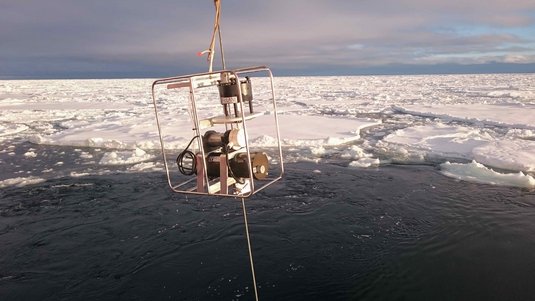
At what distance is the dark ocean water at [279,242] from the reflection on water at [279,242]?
21 millimetres

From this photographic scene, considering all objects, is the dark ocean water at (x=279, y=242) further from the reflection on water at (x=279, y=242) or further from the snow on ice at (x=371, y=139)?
the snow on ice at (x=371, y=139)

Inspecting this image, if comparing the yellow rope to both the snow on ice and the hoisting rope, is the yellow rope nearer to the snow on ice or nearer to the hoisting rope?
the hoisting rope

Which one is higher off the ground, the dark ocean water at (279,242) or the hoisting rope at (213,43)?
the hoisting rope at (213,43)

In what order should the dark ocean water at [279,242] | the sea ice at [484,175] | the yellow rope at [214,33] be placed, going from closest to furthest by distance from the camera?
the yellow rope at [214,33] → the dark ocean water at [279,242] → the sea ice at [484,175]

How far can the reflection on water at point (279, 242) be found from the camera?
5.14 m

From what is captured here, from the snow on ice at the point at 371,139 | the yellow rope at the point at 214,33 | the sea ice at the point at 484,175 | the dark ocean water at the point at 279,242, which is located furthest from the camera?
the snow on ice at the point at 371,139

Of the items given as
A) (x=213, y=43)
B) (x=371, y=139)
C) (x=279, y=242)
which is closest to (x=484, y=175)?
(x=371, y=139)

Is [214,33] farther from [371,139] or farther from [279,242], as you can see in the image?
[371,139]

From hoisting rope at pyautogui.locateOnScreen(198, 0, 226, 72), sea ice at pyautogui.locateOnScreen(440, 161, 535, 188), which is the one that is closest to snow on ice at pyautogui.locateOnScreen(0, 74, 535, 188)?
sea ice at pyautogui.locateOnScreen(440, 161, 535, 188)

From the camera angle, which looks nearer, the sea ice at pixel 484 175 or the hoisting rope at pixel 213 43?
the hoisting rope at pixel 213 43

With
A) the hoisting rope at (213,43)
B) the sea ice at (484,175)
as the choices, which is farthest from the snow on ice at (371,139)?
the hoisting rope at (213,43)

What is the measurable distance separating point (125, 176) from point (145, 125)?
738cm

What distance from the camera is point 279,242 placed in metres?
6.30

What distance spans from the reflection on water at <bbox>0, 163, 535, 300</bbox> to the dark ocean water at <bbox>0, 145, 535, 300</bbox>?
2 centimetres
